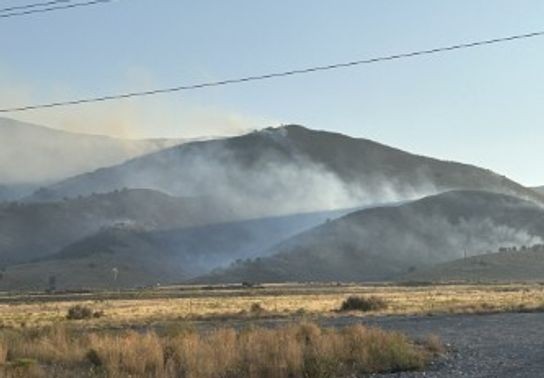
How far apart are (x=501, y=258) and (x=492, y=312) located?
15314cm

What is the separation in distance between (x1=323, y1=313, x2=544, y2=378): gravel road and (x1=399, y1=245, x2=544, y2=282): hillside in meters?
131

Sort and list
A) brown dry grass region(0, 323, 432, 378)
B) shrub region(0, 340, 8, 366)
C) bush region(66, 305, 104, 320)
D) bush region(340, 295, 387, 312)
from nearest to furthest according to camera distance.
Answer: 1. brown dry grass region(0, 323, 432, 378)
2. shrub region(0, 340, 8, 366)
3. bush region(66, 305, 104, 320)
4. bush region(340, 295, 387, 312)

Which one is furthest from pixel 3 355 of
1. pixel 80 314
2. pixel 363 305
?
pixel 363 305

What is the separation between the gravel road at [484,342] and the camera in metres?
20.1

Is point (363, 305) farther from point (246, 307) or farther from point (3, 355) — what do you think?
point (3, 355)

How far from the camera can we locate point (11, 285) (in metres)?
183

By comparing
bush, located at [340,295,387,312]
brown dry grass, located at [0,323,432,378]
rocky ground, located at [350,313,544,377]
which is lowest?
rocky ground, located at [350,313,544,377]

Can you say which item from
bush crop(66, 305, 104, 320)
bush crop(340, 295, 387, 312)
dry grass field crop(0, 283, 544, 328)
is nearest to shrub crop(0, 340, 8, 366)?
dry grass field crop(0, 283, 544, 328)

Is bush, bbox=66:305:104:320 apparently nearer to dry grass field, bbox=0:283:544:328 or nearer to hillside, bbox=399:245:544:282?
dry grass field, bbox=0:283:544:328

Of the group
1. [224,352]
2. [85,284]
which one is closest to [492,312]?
[224,352]

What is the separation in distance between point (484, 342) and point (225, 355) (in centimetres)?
1104

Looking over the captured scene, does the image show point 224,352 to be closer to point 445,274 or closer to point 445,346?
point 445,346

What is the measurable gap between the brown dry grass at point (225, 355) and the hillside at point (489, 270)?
150 meters

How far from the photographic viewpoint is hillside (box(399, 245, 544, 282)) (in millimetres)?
175113
